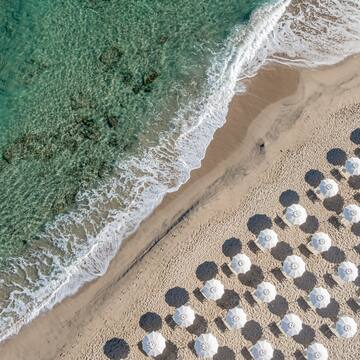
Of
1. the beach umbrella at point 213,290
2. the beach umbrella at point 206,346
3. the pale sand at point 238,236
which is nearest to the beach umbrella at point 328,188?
the pale sand at point 238,236

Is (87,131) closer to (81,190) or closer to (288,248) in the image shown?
(81,190)

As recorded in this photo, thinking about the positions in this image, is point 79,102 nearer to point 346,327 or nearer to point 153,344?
point 153,344

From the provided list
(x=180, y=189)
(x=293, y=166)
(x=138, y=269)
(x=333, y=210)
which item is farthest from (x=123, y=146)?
(x=333, y=210)

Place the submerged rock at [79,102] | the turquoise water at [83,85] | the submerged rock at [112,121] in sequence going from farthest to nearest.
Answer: the submerged rock at [79,102] → the submerged rock at [112,121] → the turquoise water at [83,85]

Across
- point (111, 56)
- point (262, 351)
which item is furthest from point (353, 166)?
point (111, 56)

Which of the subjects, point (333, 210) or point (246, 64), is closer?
point (333, 210)

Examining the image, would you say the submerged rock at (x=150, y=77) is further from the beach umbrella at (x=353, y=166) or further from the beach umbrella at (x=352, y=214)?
the beach umbrella at (x=352, y=214)

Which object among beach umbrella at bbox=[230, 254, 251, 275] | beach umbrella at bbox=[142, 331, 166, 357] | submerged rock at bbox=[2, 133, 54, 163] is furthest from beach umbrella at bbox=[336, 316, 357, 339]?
submerged rock at bbox=[2, 133, 54, 163]
